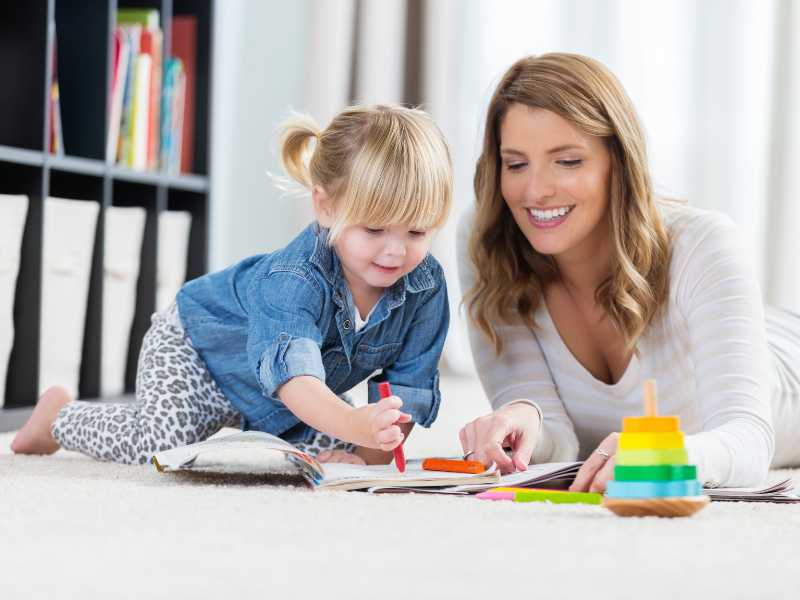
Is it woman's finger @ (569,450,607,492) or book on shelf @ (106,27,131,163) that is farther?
book on shelf @ (106,27,131,163)

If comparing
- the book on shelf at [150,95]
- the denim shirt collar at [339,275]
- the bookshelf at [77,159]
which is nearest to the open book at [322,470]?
the denim shirt collar at [339,275]

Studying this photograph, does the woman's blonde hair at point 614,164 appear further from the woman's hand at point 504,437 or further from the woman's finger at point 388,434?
the woman's finger at point 388,434

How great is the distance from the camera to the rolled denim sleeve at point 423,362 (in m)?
1.49

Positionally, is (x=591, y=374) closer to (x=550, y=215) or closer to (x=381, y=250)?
(x=550, y=215)

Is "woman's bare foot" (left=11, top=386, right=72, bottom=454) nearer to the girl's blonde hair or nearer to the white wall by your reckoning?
the girl's blonde hair

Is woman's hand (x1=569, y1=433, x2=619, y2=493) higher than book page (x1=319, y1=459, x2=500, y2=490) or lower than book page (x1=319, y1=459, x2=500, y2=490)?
higher

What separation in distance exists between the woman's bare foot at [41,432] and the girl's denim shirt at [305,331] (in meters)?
0.22

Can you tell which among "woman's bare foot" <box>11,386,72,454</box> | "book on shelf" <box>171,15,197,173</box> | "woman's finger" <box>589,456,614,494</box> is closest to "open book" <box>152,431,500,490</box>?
"woman's finger" <box>589,456,614,494</box>

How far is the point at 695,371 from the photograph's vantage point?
4.34 feet

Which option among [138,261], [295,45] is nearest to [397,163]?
[138,261]

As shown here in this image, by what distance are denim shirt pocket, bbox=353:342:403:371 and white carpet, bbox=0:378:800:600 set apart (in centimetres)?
30

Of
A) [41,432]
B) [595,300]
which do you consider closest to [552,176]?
[595,300]

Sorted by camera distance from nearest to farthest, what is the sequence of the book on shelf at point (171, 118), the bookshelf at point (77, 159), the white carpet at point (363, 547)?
the white carpet at point (363, 547) → the bookshelf at point (77, 159) → the book on shelf at point (171, 118)

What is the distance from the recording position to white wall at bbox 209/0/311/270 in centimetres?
357
